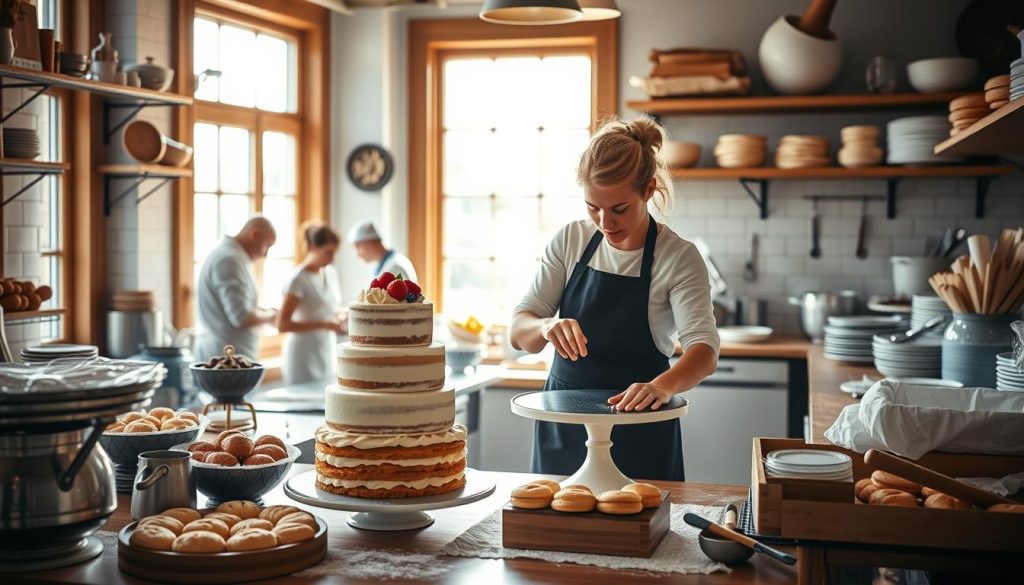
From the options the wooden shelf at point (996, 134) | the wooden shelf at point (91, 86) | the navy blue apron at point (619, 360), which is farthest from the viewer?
the wooden shelf at point (91, 86)

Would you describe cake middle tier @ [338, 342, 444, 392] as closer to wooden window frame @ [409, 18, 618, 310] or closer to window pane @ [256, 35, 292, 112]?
wooden window frame @ [409, 18, 618, 310]

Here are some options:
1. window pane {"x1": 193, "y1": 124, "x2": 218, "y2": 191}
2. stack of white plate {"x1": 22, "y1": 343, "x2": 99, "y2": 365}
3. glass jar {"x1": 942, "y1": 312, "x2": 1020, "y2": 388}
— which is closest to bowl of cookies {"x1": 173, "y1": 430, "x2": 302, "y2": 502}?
stack of white plate {"x1": 22, "y1": 343, "x2": 99, "y2": 365}

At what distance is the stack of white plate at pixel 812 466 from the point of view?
1.97 metres

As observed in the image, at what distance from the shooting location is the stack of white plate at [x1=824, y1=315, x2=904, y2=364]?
507cm

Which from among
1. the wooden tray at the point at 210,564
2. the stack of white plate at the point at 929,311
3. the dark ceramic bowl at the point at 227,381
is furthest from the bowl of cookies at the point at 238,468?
the stack of white plate at the point at 929,311

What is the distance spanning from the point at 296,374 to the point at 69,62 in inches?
78.3

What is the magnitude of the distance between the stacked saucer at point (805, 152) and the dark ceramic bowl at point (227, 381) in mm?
3644

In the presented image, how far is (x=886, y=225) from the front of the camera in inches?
249

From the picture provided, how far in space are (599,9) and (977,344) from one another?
5.98ft

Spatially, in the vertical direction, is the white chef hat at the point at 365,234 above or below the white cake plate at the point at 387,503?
above

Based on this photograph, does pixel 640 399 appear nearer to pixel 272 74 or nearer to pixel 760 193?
pixel 760 193

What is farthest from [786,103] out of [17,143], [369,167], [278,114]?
[17,143]

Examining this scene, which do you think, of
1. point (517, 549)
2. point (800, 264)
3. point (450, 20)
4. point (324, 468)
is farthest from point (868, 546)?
point (450, 20)

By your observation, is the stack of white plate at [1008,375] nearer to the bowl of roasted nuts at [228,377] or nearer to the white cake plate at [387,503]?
the white cake plate at [387,503]
